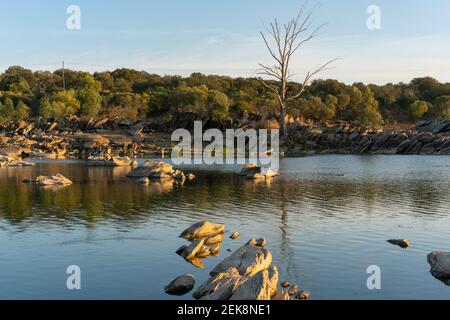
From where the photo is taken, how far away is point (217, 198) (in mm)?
38406

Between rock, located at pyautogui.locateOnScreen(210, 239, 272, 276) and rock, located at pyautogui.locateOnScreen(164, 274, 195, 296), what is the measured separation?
1.50m

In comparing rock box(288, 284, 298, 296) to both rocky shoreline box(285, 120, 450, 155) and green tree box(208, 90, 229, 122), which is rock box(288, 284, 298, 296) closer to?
rocky shoreline box(285, 120, 450, 155)

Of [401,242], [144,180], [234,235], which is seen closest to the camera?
[401,242]

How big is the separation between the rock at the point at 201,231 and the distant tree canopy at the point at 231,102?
248 ft

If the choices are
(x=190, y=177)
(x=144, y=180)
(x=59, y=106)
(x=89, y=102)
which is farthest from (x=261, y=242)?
(x=89, y=102)

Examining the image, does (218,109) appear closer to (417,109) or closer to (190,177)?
(417,109)

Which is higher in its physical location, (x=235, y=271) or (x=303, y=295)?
(x=235, y=271)

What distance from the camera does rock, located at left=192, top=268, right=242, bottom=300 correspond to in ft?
53.2

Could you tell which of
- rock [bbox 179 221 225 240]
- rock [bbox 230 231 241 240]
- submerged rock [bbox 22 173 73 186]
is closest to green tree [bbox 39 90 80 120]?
submerged rock [bbox 22 173 73 186]

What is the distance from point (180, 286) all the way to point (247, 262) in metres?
2.60

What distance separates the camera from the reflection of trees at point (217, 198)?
107ft

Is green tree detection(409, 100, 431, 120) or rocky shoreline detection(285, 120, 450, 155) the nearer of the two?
rocky shoreline detection(285, 120, 450, 155)

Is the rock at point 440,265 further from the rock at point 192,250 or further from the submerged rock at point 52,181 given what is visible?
the submerged rock at point 52,181
